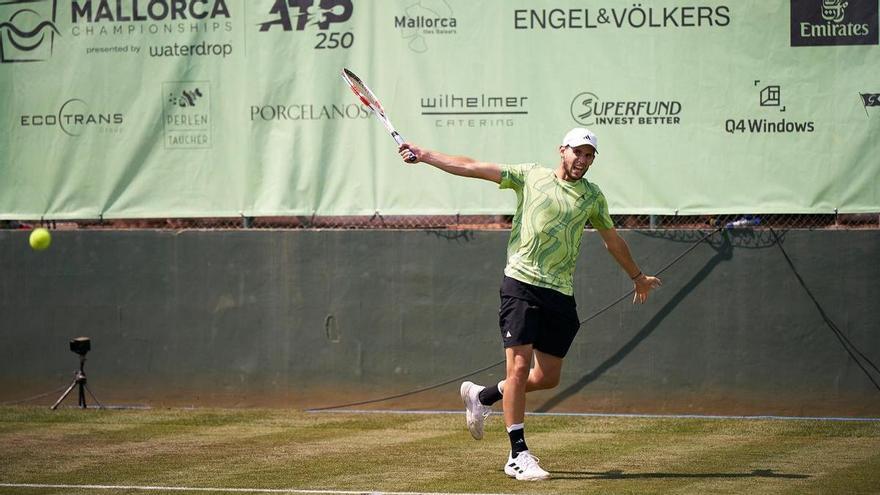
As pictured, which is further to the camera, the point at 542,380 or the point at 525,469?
the point at 542,380

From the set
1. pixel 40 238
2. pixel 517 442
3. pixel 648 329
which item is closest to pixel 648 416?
pixel 648 329

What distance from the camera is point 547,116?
10.4 meters

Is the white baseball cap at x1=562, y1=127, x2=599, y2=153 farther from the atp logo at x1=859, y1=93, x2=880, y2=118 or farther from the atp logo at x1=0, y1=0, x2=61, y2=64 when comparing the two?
the atp logo at x1=0, y1=0, x2=61, y2=64

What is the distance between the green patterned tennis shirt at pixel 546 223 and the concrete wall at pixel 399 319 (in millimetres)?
3226

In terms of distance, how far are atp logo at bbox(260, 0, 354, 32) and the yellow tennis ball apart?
2.78 m

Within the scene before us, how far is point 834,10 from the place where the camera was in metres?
10.1

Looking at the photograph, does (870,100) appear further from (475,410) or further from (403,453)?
(403,453)

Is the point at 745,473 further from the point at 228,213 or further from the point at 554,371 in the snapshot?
the point at 228,213

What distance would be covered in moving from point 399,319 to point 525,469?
3.87 meters

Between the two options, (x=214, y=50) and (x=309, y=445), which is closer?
(x=309, y=445)

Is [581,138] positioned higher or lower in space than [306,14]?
lower

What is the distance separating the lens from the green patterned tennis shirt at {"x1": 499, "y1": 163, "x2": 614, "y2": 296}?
720 cm

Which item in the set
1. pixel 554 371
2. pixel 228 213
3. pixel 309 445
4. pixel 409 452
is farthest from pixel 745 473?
pixel 228 213

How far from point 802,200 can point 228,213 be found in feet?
17.2
